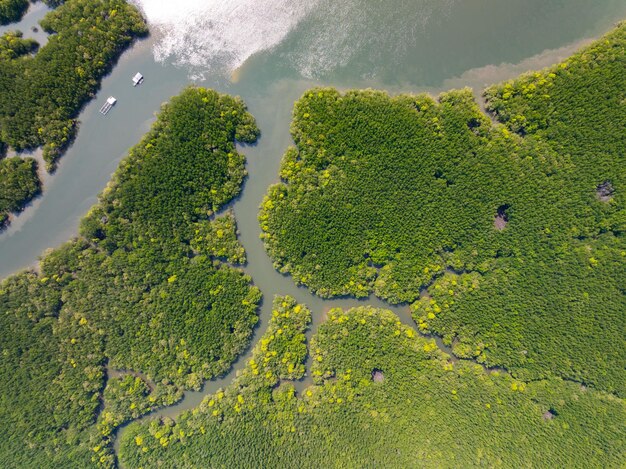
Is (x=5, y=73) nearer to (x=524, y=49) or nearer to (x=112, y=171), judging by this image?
(x=112, y=171)

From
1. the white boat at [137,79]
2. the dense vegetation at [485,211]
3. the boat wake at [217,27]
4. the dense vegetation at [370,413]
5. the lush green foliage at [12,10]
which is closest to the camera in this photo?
the dense vegetation at [485,211]

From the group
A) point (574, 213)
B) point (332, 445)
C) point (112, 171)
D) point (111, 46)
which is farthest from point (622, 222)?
point (111, 46)

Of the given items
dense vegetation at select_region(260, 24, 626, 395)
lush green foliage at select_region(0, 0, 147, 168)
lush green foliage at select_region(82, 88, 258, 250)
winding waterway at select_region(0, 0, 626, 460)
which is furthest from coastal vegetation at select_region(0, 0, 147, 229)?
dense vegetation at select_region(260, 24, 626, 395)

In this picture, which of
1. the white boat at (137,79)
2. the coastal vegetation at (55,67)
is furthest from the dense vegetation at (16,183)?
the white boat at (137,79)

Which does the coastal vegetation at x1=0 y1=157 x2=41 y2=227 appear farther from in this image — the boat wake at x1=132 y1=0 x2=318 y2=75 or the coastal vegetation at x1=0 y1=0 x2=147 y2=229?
the boat wake at x1=132 y1=0 x2=318 y2=75

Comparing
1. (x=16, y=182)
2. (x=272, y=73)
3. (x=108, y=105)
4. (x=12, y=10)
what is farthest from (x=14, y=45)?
(x=272, y=73)

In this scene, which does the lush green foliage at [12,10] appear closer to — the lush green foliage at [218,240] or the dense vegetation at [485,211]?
the lush green foliage at [218,240]
